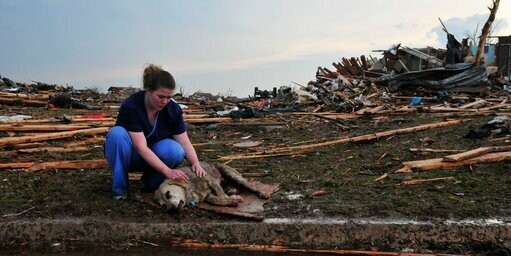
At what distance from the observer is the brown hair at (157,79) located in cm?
362

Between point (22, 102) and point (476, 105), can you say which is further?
point (22, 102)

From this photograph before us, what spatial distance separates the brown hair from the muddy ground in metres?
0.99

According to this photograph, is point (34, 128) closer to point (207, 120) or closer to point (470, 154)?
point (207, 120)

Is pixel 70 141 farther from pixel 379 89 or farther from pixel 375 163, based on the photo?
pixel 379 89

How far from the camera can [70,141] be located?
7496 mm

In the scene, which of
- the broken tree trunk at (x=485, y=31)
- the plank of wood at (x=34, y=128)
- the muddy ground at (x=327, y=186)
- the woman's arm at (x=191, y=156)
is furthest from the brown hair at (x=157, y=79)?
the broken tree trunk at (x=485, y=31)

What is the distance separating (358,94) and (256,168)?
980 cm

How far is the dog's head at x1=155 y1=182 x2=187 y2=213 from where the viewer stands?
368cm

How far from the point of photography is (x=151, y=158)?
370cm

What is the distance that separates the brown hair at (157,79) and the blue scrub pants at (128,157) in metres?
0.48

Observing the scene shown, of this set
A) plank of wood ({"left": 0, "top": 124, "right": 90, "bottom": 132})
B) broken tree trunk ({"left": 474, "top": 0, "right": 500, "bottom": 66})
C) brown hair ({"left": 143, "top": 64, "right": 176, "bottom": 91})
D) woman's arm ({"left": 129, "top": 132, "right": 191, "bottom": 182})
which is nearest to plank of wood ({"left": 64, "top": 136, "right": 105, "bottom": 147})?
plank of wood ({"left": 0, "top": 124, "right": 90, "bottom": 132})

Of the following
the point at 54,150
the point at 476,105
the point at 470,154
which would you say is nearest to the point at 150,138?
the point at 54,150

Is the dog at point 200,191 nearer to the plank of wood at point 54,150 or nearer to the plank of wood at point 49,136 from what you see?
the plank of wood at point 54,150

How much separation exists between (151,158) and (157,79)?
62 cm
